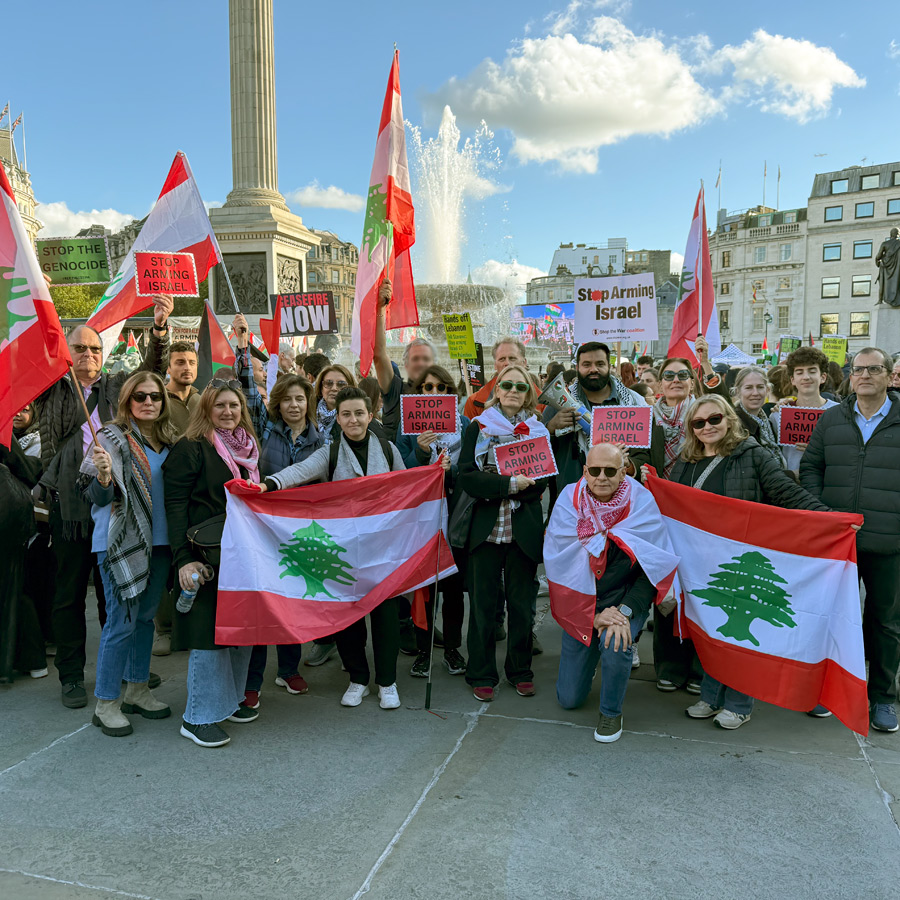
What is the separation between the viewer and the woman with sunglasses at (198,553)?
14.2ft

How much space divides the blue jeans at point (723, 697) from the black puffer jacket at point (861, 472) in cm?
115

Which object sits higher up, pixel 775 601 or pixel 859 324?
pixel 859 324

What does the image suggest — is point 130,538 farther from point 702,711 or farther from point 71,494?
point 702,711

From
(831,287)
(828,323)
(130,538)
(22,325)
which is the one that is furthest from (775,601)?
(831,287)

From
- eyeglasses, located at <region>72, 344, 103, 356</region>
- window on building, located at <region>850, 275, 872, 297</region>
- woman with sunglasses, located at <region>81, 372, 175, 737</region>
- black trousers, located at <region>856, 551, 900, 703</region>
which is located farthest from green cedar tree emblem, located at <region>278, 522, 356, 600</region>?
window on building, located at <region>850, 275, 872, 297</region>

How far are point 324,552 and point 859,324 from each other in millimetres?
73564

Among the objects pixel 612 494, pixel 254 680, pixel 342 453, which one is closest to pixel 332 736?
pixel 254 680

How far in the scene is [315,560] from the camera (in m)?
4.76

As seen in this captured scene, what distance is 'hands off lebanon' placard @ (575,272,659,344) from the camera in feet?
22.6

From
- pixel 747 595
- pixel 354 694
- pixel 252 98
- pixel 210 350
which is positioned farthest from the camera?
pixel 252 98

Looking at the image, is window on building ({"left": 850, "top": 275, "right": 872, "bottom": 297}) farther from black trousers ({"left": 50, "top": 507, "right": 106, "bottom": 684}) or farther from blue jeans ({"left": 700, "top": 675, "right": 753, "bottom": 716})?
black trousers ({"left": 50, "top": 507, "right": 106, "bottom": 684})

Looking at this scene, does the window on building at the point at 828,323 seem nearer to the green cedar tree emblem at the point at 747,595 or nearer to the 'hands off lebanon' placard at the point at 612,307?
the 'hands off lebanon' placard at the point at 612,307

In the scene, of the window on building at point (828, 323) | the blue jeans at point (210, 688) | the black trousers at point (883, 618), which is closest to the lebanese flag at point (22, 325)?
the blue jeans at point (210, 688)

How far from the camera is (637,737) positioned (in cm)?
437
